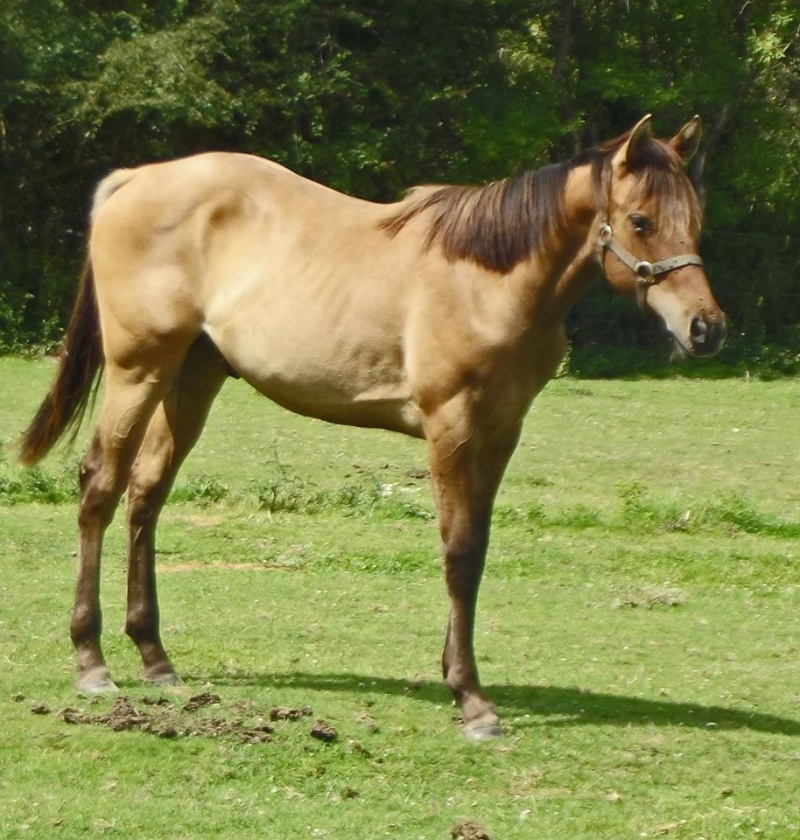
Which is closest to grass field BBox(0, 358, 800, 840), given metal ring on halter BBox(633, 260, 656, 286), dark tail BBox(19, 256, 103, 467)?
dark tail BBox(19, 256, 103, 467)

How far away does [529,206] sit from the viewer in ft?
19.5

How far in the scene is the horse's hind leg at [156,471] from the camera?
21.4 ft

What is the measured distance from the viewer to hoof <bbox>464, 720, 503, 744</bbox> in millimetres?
5652

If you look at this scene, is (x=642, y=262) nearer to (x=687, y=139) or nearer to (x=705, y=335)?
(x=705, y=335)

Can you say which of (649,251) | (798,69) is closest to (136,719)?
(649,251)

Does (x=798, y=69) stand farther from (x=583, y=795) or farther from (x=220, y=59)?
(x=583, y=795)

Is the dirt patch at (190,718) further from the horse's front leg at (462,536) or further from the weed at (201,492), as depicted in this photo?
the weed at (201,492)

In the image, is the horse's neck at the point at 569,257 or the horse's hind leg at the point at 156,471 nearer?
the horse's neck at the point at 569,257

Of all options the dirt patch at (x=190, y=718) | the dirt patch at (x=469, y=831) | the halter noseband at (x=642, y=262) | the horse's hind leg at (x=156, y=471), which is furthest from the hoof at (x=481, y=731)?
the halter noseband at (x=642, y=262)

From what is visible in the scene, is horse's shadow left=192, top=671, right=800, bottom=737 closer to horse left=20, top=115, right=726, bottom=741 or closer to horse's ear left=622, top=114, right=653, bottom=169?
horse left=20, top=115, right=726, bottom=741

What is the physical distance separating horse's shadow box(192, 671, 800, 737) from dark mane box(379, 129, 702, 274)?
6.13ft

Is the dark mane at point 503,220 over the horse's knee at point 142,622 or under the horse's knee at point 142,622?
over

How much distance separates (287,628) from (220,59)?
16.7 meters

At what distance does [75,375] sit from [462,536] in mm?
2130
